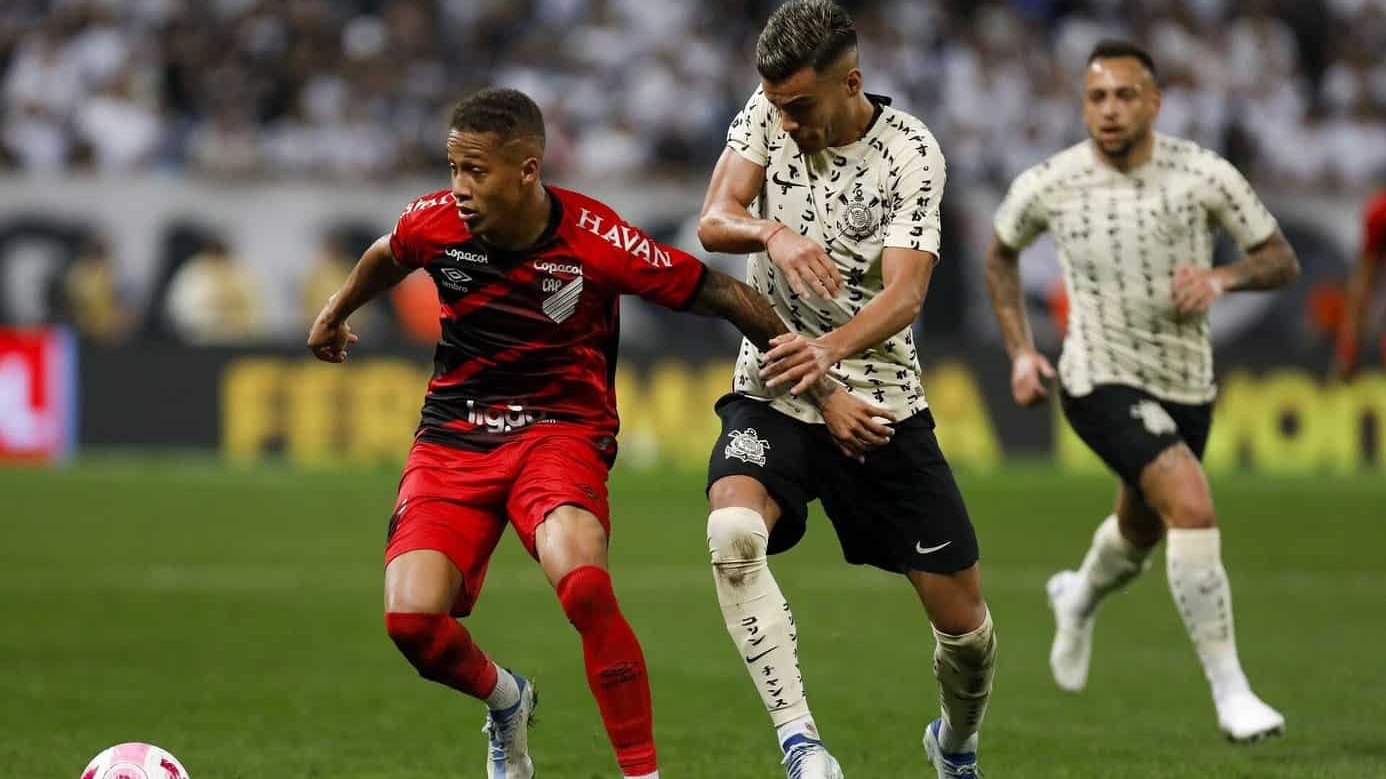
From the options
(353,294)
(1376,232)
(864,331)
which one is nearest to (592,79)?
(1376,232)

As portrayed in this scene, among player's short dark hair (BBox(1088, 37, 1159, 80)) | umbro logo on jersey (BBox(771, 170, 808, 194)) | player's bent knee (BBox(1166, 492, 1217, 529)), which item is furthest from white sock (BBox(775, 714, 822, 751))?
player's short dark hair (BBox(1088, 37, 1159, 80))

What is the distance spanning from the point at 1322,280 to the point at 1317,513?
640 centimetres

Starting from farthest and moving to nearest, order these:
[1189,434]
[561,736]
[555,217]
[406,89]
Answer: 1. [406,89]
2. [1189,434]
3. [561,736]
4. [555,217]

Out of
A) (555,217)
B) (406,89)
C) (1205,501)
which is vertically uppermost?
(406,89)

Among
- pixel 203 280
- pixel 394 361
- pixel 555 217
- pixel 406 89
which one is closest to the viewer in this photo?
pixel 555 217

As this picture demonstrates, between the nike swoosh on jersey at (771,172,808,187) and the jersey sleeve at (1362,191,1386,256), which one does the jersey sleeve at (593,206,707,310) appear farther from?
the jersey sleeve at (1362,191,1386,256)

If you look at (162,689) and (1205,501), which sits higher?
(1205,501)

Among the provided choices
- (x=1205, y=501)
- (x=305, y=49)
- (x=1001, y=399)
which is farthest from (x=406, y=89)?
(x=1205, y=501)

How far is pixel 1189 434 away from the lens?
27.5 ft

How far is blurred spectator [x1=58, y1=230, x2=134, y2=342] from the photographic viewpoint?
21.2 meters

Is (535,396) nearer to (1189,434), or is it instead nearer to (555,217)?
(555,217)

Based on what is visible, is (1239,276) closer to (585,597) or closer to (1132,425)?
(1132,425)

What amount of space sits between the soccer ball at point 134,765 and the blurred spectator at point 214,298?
15.5 m

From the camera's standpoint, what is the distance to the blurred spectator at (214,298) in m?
21.1
